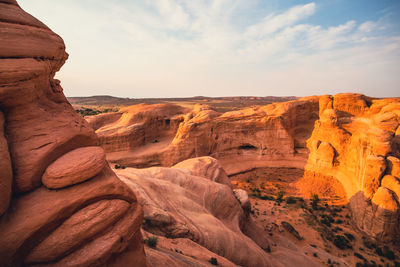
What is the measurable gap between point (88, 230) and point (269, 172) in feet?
87.8

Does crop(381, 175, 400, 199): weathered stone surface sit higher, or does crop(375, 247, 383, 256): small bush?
crop(381, 175, 400, 199): weathered stone surface

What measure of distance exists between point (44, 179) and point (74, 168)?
719 millimetres

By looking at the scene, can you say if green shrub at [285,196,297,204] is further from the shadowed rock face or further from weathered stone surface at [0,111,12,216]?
weathered stone surface at [0,111,12,216]

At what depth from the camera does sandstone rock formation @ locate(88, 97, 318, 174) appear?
28.1 meters

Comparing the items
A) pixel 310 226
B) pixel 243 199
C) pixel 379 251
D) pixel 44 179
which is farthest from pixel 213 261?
pixel 379 251

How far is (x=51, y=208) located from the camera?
183 inches

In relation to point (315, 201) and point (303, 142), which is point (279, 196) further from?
point (303, 142)


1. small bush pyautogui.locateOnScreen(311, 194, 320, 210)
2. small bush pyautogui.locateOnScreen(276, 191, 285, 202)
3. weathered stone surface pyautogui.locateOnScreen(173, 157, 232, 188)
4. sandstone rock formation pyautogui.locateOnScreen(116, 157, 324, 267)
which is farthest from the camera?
small bush pyautogui.locateOnScreen(276, 191, 285, 202)

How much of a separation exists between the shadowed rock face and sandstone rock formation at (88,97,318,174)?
927 inches

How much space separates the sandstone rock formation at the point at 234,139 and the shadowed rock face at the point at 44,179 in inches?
927

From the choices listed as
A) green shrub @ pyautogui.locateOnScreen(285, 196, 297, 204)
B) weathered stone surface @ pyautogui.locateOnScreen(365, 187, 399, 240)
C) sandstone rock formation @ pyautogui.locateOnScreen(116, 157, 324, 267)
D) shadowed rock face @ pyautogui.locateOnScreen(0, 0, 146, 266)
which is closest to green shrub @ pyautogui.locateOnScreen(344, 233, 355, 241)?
weathered stone surface @ pyautogui.locateOnScreen(365, 187, 399, 240)

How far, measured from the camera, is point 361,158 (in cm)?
1855

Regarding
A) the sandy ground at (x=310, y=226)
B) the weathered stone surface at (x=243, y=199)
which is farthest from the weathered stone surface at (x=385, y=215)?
the weathered stone surface at (x=243, y=199)

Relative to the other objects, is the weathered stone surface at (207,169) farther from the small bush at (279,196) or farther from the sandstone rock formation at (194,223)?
the small bush at (279,196)
